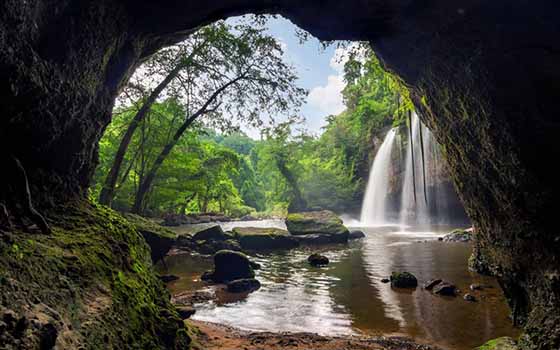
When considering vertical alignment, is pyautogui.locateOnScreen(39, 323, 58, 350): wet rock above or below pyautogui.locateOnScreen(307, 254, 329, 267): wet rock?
above

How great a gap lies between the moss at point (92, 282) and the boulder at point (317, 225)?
55.2 feet

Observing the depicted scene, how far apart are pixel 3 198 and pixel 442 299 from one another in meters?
9.62

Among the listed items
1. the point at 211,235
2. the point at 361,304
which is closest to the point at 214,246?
the point at 211,235

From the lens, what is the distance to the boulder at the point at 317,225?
21.5m

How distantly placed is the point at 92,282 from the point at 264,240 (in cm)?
1533

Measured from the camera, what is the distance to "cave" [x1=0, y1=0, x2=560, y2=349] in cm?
394

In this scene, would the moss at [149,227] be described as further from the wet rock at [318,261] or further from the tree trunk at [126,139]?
the wet rock at [318,261]

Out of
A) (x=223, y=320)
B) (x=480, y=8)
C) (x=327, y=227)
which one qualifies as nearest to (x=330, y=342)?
(x=223, y=320)

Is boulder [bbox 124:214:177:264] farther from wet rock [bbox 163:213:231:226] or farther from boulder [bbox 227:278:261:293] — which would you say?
wet rock [bbox 163:213:231:226]

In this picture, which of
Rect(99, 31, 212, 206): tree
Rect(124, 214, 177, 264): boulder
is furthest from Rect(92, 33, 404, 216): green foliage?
Rect(124, 214, 177, 264): boulder

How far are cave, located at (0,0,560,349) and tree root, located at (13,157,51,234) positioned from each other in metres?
0.03

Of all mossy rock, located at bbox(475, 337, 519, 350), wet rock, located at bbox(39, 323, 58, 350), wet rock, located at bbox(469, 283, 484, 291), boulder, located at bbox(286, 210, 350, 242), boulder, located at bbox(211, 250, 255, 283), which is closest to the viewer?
wet rock, located at bbox(39, 323, 58, 350)

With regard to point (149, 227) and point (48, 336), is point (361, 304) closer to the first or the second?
point (48, 336)

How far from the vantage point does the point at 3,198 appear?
3672mm
